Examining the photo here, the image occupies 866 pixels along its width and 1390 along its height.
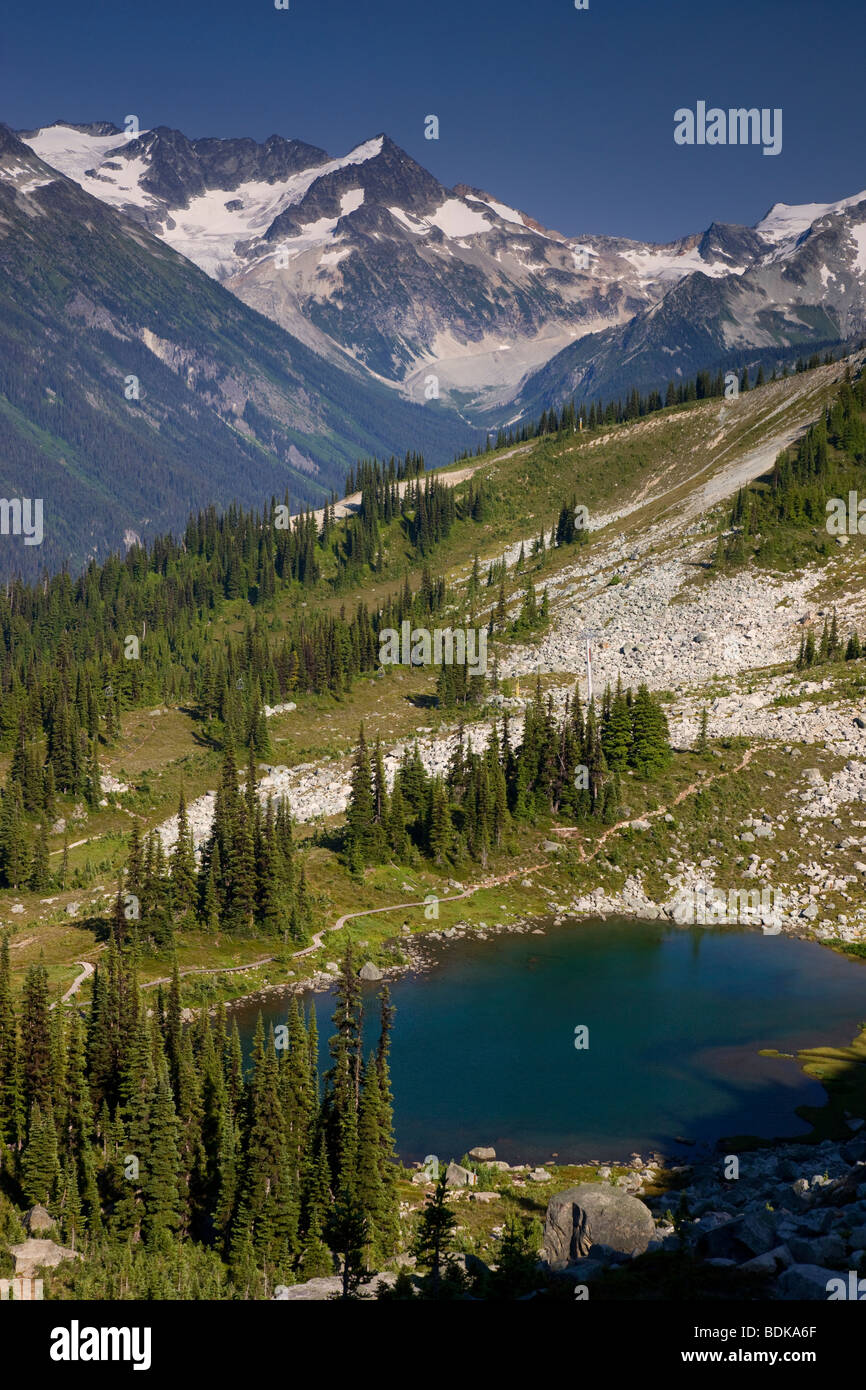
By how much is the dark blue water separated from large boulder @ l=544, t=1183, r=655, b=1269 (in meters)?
14.1

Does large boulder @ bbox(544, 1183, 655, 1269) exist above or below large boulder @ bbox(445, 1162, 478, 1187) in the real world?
above

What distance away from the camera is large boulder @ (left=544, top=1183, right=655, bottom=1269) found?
121 feet

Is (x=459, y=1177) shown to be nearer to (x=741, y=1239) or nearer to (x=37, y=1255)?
(x=741, y=1239)

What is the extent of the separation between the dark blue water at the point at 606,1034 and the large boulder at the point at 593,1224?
46.3 ft

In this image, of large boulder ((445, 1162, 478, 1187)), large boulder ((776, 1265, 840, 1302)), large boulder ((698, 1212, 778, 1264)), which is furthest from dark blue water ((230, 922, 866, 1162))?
large boulder ((776, 1265, 840, 1302))

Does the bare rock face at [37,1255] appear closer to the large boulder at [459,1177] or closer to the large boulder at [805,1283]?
the large boulder at [459,1177]

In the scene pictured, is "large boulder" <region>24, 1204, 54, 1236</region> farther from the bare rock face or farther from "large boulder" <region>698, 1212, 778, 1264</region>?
"large boulder" <region>698, 1212, 778, 1264</region>

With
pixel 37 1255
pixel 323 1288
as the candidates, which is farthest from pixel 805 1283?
pixel 37 1255

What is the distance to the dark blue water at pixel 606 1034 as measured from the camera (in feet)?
185

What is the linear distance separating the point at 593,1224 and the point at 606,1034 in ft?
112

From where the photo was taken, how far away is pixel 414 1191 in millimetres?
48656

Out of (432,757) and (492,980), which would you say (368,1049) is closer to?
(492,980)

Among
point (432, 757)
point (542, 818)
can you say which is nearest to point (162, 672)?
point (432, 757)

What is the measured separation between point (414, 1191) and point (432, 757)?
74.3 meters
